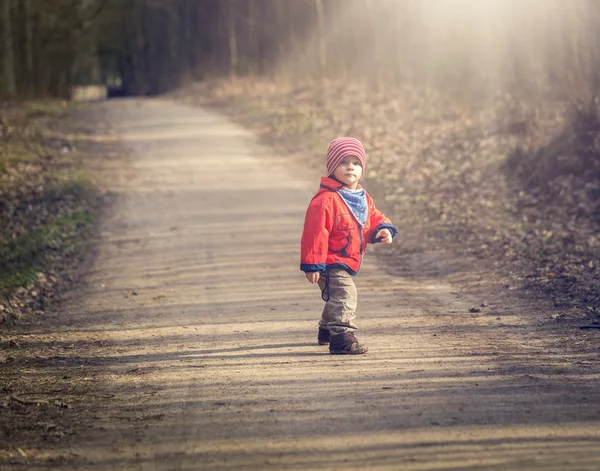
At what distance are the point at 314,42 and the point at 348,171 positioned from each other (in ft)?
104

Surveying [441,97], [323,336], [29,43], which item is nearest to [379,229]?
[323,336]

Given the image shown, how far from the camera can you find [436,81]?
24.1 meters

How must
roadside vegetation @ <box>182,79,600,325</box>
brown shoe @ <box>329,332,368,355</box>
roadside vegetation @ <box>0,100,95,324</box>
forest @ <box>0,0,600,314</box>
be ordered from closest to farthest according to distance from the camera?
1. brown shoe @ <box>329,332,368,355</box>
2. roadside vegetation @ <box>182,79,600,325</box>
3. roadside vegetation @ <box>0,100,95,324</box>
4. forest @ <box>0,0,600,314</box>

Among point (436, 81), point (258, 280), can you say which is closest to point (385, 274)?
point (258, 280)

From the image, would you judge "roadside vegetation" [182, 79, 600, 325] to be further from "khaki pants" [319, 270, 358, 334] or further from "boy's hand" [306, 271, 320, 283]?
"boy's hand" [306, 271, 320, 283]

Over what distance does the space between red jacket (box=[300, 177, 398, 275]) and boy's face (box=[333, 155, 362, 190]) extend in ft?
0.18

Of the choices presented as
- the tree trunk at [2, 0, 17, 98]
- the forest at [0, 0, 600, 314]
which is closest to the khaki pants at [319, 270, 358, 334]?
the forest at [0, 0, 600, 314]

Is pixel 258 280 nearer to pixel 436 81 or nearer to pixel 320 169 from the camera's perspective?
pixel 320 169

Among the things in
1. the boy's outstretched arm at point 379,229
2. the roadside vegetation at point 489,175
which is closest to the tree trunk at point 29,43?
the roadside vegetation at point 489,175

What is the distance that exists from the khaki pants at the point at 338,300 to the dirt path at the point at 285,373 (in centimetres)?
29

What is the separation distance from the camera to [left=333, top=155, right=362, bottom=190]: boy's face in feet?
21.7

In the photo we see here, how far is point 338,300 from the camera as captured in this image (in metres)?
6.70

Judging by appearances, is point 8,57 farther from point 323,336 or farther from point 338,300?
point 338,300

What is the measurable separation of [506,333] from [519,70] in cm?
1290
